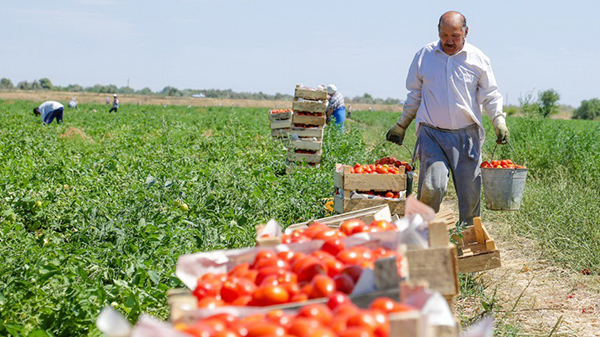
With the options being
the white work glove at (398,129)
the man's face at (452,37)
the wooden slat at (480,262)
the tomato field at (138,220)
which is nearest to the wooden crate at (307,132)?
the tomato field at (138,220)

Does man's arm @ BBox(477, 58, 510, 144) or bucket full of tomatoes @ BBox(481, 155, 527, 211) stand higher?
man's arm @ BBox(477, 58, 510, 144)

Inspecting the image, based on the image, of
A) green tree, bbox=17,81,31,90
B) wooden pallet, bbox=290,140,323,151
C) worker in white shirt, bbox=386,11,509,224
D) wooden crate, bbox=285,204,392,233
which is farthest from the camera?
green tree, bbox=17,81,31,90

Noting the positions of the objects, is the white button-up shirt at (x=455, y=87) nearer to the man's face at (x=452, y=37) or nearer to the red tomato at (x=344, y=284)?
the man's face at (x=452, y=37)

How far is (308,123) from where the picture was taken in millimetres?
10617

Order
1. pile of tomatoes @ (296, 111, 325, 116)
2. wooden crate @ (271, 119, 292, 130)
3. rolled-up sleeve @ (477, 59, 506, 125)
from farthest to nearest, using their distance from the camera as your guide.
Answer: wooden crate @ (271, 119, 292, 130) < pile of tomatoes @ (296, 111, 325, 116) < rolled-up sleeve @ (477, 59, 506, 125)

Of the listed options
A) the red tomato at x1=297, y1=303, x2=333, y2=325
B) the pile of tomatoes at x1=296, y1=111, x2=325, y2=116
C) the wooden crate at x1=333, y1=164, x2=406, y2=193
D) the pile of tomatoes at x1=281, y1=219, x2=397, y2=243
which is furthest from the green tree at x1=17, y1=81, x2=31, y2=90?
the red tomato at x1=297, y1=303, x2=333, y2=325

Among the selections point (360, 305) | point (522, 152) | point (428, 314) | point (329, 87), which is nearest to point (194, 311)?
point (360, 305)

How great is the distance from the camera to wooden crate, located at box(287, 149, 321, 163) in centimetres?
951

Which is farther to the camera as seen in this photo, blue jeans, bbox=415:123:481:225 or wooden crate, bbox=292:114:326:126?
wooden crate, bbox=292:114:326:126

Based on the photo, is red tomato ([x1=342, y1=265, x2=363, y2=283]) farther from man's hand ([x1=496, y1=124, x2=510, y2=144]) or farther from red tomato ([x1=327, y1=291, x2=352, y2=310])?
man's hand ([x1=496, y1=124, x2=510, y2=144])

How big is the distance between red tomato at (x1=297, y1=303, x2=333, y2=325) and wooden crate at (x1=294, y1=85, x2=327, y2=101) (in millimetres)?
9081

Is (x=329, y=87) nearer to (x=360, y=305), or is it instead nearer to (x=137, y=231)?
(x=137, y=231)

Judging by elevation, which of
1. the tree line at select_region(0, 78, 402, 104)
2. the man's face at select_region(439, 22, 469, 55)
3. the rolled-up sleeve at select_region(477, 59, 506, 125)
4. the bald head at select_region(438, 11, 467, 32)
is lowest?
the tree line at select_region(0, 78, 402, 104)

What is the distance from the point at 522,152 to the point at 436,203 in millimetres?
5910
